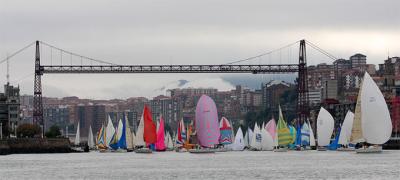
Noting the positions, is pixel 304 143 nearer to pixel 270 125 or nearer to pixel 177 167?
pixel 270 125

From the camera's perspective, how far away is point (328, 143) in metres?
110

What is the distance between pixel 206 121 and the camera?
302 feet

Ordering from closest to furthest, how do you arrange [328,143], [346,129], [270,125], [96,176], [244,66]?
1. [96,176]
2. [346,129]
3. [328,143]
4. [270,125]
5. [244,66]

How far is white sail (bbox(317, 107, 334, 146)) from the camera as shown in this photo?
109 metres

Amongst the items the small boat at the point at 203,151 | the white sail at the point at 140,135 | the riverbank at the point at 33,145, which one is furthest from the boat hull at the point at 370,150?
the riverbank at the point at 33,145

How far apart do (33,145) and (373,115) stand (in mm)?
47850

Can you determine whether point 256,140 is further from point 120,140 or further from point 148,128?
point 148,128

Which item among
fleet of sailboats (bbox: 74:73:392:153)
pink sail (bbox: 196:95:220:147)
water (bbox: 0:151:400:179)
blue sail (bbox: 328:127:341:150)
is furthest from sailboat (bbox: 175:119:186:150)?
water (bbox: 0:151:400:179)

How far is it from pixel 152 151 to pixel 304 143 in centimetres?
1318

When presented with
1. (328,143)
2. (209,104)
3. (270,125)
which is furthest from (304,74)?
(209,104)

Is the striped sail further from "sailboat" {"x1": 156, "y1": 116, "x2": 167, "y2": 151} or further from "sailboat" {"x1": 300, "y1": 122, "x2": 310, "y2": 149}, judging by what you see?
"sailboat" {"x1": 156, "y1": 116, "x2": 167, "y2": 151}

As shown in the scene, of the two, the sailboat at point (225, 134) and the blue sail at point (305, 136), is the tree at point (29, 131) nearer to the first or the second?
the sailboat at point (225, 134)

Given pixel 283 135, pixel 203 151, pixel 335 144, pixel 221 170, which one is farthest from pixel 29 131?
pixel 221 170

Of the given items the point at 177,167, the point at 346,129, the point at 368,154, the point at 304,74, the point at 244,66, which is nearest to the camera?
the point at 177,167
